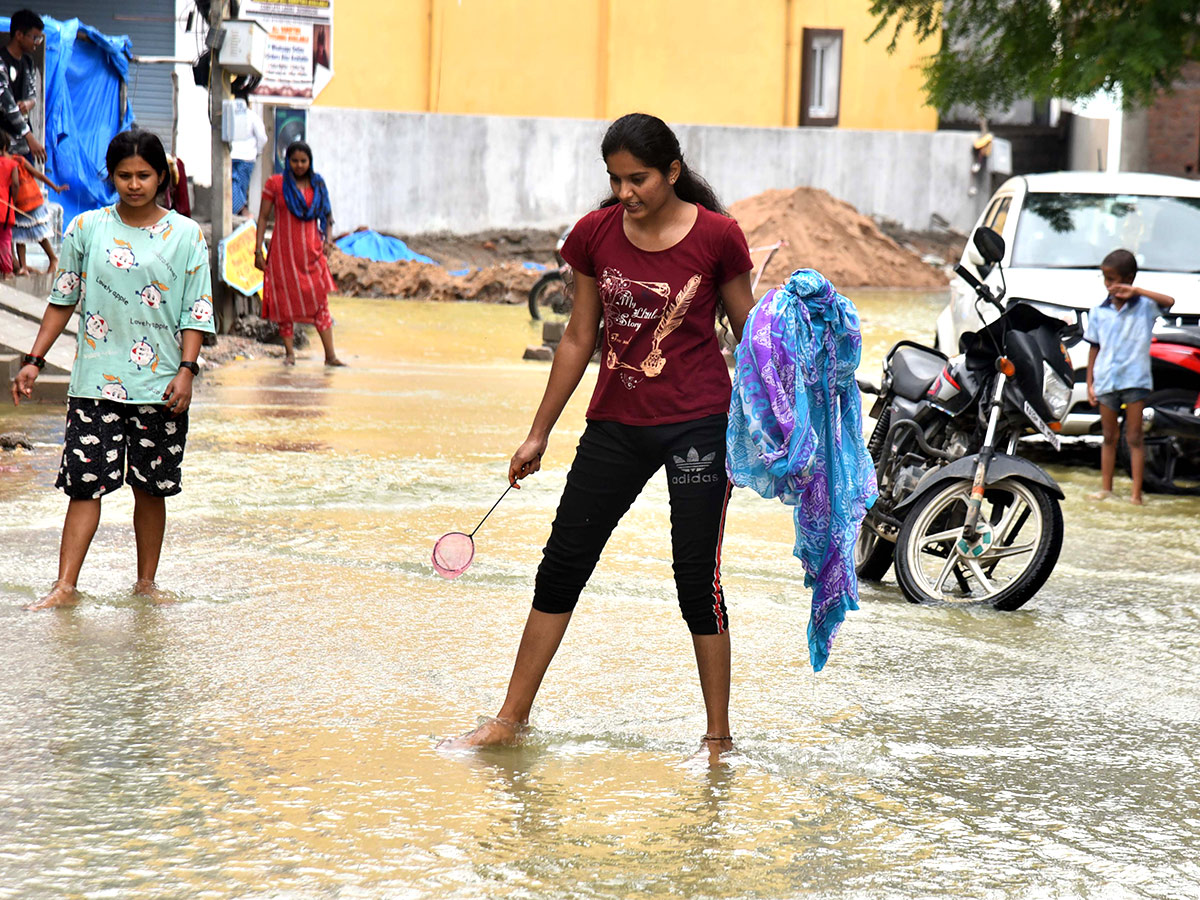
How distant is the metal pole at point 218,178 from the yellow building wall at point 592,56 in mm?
16645

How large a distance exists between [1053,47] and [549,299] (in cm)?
750

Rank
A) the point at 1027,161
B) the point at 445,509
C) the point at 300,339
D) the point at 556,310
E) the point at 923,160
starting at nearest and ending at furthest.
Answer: the point at 445,509
the point at 300,339
the point at 556,310
the point at 923,160
the point at 1027,161

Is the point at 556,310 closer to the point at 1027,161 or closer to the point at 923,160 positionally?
the point at 923,160

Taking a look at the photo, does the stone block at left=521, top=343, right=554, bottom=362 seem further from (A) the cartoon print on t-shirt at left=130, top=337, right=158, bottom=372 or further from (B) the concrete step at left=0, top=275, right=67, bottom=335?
(A) the cartoon print on t-shirt at left=130, top=337, right=158, bottom=372

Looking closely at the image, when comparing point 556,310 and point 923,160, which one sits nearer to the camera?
point 556,310

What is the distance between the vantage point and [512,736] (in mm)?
3920

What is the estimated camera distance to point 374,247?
90.5 feet

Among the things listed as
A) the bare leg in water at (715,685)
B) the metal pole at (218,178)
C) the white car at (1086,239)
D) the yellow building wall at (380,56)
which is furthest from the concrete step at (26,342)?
the yellow building wall at (380,56)

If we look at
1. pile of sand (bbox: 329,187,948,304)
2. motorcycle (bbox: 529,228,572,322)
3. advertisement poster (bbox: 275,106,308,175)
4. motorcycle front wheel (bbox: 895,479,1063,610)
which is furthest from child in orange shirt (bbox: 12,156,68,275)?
advertisement poster (bbox: 275,106,308,175)

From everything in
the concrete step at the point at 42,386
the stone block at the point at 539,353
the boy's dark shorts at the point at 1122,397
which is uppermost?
Answer: the boy's dark shorts at the point at 1122,397

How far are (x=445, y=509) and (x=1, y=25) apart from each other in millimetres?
11807

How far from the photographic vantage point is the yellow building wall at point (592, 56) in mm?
31328

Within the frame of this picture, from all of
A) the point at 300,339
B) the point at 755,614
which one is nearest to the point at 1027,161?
the point at 300,339

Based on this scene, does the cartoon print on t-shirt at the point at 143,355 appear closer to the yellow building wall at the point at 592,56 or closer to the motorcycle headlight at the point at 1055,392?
the motorcycle headlight at the point at 1055,392
